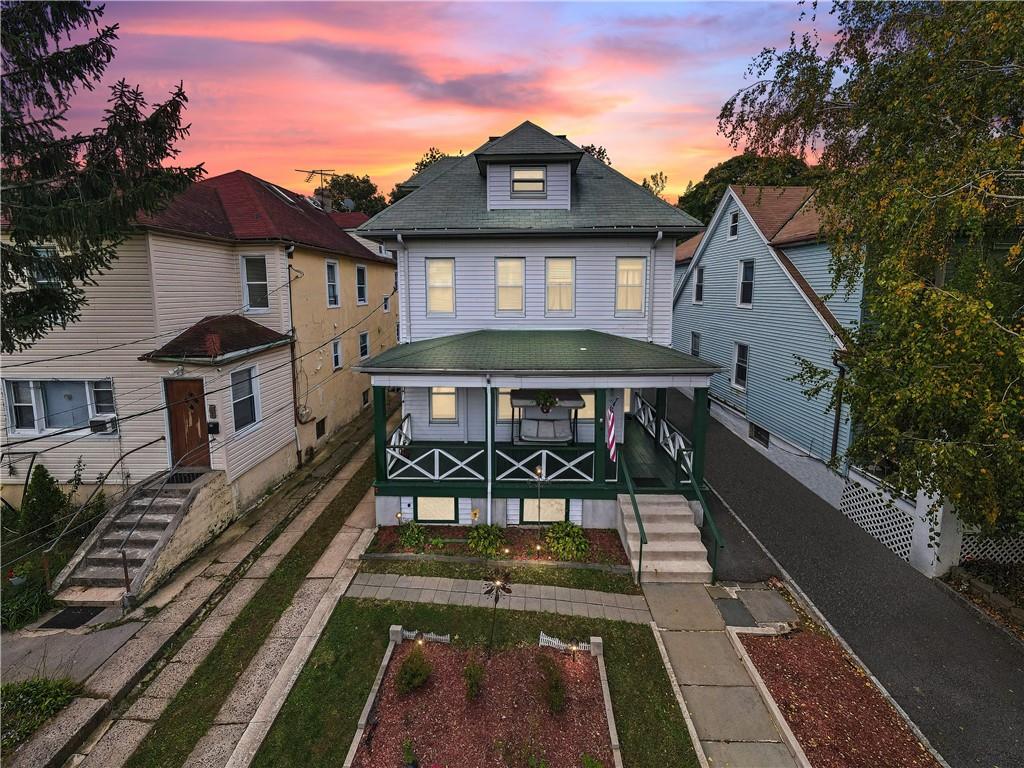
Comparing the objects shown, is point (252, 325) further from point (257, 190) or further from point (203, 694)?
point (203, 694)

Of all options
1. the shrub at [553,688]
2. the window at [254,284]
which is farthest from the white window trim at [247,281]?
the shrub at [553,688]

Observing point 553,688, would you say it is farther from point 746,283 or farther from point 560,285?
point 746,283

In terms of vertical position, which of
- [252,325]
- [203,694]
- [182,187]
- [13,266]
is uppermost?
[182,187]

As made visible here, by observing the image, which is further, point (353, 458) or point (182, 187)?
point (353, 458)

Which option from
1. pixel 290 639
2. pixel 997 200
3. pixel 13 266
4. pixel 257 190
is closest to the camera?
pixel 997 200

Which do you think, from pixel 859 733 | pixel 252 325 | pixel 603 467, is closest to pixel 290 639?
pixel 603 467

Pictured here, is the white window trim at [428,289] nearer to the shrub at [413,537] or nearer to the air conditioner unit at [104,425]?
the shrub at [413,537]

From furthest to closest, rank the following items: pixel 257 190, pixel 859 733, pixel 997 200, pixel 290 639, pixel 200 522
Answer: pixel 257 190 < pixel 200 522 < pixel 290 639 < pixel 997 200 < pixel 859 733
